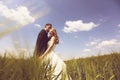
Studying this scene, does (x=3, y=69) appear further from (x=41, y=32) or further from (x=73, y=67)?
(x=41, y=32)

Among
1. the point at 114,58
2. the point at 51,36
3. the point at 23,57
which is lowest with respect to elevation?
the point at 23,57

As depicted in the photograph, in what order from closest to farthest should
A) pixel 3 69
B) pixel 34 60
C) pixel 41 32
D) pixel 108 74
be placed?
pixel 3 69, pixel 34 60, pixel 108 74, pixel 41 32

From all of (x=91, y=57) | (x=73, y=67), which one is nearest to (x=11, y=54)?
(x=73, y=67)

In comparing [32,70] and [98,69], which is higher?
[98,69]

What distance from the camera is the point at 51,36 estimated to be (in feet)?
7.80

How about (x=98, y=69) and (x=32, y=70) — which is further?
(x=98, y=69)

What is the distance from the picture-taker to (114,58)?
7.02 feet

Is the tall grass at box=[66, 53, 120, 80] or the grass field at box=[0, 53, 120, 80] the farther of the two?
the tall grass at box=[66, 53, 120, 80]

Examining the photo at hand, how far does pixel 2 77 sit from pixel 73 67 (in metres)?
1.00

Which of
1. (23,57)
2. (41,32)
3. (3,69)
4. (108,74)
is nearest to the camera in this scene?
(3,69)

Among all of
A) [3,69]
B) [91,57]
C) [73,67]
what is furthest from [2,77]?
[91,57]

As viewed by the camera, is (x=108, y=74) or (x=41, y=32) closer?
(x=108, y=74)

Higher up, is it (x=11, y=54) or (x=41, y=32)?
(x=41, y=32)

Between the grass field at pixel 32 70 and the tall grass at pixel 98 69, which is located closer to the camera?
the grass field at pixel 32 70
